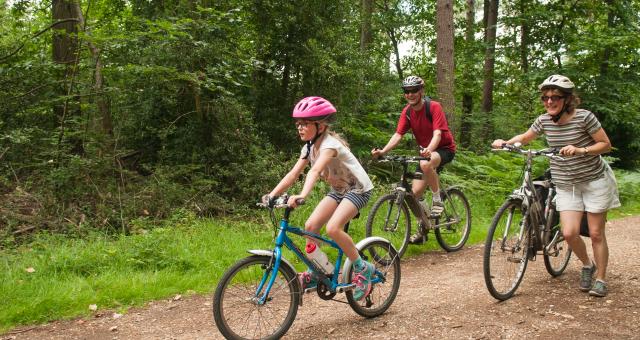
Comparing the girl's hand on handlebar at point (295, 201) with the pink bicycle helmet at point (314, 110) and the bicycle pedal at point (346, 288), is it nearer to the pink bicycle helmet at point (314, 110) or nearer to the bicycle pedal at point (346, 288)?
the pink bicycle helmet at point (314, 110)

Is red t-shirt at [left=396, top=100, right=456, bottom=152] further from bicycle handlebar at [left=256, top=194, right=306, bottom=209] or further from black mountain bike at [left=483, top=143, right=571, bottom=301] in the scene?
bicycle handlebar at [left=256, top=194, right=306, bottom=209]

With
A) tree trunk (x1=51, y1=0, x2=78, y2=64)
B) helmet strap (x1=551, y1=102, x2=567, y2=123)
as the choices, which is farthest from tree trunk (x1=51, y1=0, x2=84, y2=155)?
helmet strap (x1=551, y1=102, x2=567, y2=123)

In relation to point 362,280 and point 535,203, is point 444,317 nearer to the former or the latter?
point 362,280

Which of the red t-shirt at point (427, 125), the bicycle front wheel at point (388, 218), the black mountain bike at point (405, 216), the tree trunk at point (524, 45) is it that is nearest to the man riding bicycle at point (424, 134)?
the red t-shirt at point (427, 125)

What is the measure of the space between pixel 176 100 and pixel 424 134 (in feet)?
19.2

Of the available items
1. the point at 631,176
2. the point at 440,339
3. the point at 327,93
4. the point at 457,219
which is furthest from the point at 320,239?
the point at 631,176

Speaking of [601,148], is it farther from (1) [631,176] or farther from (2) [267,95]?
(1) [631,176]

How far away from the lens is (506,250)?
17.6 ft

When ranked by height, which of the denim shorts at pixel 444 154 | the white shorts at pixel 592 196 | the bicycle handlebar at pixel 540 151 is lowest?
the white shorts at pixel 592 196

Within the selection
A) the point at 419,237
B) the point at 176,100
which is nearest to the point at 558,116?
the point at 419,237

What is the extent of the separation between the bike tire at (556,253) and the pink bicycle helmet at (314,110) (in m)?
2.85

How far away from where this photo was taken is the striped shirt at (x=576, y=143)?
5.20m

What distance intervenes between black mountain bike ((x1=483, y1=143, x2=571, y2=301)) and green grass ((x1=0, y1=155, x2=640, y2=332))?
2259 millimetres

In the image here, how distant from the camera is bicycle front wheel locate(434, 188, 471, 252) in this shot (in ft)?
25.5
